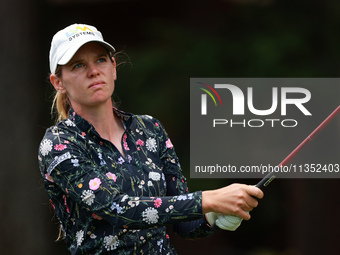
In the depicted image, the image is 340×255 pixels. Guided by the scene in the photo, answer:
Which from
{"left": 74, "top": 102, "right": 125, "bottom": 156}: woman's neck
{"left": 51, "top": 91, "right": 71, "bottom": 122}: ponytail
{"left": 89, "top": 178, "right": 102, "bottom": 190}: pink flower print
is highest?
{"left": 51, "top": 91, "right": 71, "bottom": 122}: ponytail

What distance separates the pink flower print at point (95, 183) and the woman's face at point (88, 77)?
0.29m

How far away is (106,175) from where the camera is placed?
2.23 metres

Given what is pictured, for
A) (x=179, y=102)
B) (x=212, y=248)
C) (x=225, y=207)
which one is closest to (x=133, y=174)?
(x=225, y=207)

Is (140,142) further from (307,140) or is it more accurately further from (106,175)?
(307,140)

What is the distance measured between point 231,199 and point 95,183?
424 mm

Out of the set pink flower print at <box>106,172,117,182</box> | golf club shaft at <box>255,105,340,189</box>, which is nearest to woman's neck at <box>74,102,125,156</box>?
pink flower print at <box>106,172,117,182</box>

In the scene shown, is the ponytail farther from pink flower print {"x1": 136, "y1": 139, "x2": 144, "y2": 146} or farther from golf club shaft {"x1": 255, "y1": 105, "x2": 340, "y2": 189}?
golf club shaft {"x1": 255, "y1": 105, "x2": 340, "y2": 189}

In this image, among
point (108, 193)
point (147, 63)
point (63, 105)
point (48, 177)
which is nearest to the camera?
point (108, 193)

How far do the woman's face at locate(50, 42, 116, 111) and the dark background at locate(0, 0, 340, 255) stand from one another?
223 centimetres

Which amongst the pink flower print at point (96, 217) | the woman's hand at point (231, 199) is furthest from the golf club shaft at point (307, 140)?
the pink flower print at point (96, 217)

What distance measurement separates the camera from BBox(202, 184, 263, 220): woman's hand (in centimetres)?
217

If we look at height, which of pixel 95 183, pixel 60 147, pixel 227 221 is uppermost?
pixel 60 147

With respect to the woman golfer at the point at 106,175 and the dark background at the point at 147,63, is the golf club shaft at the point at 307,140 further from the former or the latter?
the dark background at the point at 147,63

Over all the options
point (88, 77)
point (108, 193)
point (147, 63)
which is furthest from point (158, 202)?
point (147, 63)
